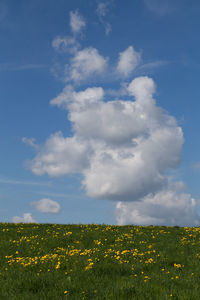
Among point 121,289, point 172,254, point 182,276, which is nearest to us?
point 121,289

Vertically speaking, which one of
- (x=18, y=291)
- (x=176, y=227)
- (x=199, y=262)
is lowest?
(x=18, y=291)

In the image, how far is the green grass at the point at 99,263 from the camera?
1151cm

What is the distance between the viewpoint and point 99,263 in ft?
49.3

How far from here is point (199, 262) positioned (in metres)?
16.0

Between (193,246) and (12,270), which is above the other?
(193,246)

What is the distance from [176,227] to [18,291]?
707 inches

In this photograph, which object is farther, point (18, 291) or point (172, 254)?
point (172, 254)

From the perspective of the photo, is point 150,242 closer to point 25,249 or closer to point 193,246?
point 193,246

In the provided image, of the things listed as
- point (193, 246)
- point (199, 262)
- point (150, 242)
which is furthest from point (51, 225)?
point (199, 262)

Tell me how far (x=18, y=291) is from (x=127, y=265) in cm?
503

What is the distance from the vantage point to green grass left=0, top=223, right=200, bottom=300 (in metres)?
11.5

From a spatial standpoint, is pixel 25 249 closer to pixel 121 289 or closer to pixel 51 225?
pixel 51 225

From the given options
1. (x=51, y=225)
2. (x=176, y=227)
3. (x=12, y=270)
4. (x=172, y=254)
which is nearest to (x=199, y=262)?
(x=172, y=254)

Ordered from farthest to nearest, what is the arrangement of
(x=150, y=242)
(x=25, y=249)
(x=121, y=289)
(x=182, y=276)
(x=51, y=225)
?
1. (x=51, y=225)
2. (x=150, y=242)
3. (x=25, y=249)
4. (x=182, y=276)
5. (x=121, y=289)
